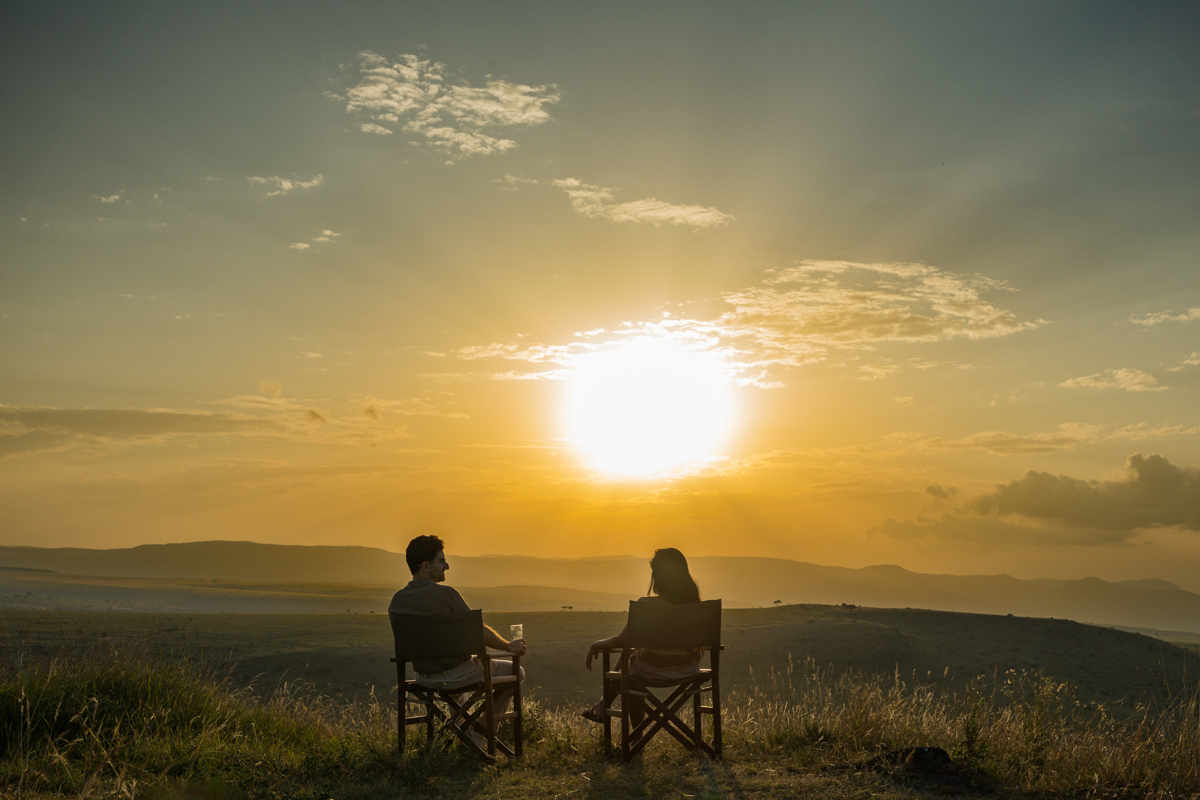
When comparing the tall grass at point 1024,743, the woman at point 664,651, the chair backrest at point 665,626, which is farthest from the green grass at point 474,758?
the chair backrest at point 665,626

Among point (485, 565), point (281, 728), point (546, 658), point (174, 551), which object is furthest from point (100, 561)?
point (281, 728)

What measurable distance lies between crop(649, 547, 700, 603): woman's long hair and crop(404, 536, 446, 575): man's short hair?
6.24 feet

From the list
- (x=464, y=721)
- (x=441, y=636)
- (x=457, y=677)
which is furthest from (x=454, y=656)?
(x=464, y=721)

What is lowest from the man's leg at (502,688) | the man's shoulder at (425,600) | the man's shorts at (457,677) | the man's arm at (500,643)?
the man's leg at (502,688)

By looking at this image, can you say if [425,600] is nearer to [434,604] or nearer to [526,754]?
[434,604]

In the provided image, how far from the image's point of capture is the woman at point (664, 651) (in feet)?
23.1

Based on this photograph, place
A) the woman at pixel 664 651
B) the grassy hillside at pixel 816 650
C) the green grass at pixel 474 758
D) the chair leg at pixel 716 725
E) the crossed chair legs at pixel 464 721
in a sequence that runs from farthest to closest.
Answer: the grassy hillside at pixel 816 650 < the woman at pixel 664 651 < the chair leg at pixel 716 725 < the crossed chair legs at pixel 464 721 < the green grass at pixel 474 758

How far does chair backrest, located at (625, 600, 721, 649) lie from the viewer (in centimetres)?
680

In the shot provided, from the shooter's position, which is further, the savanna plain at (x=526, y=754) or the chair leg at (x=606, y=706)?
the chair leg at (x=606, y=706)

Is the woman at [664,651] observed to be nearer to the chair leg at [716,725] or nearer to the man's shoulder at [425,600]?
the chair leg at [716,725]

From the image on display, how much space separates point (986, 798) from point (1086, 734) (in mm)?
1627

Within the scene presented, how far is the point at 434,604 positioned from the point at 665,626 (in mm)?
1962

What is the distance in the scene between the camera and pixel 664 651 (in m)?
6.98

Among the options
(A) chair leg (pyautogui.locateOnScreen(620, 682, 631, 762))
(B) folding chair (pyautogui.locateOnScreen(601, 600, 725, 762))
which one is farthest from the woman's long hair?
(A) chair leg (pyautogui.locateOnScreen(620, 682, 631, 762))
